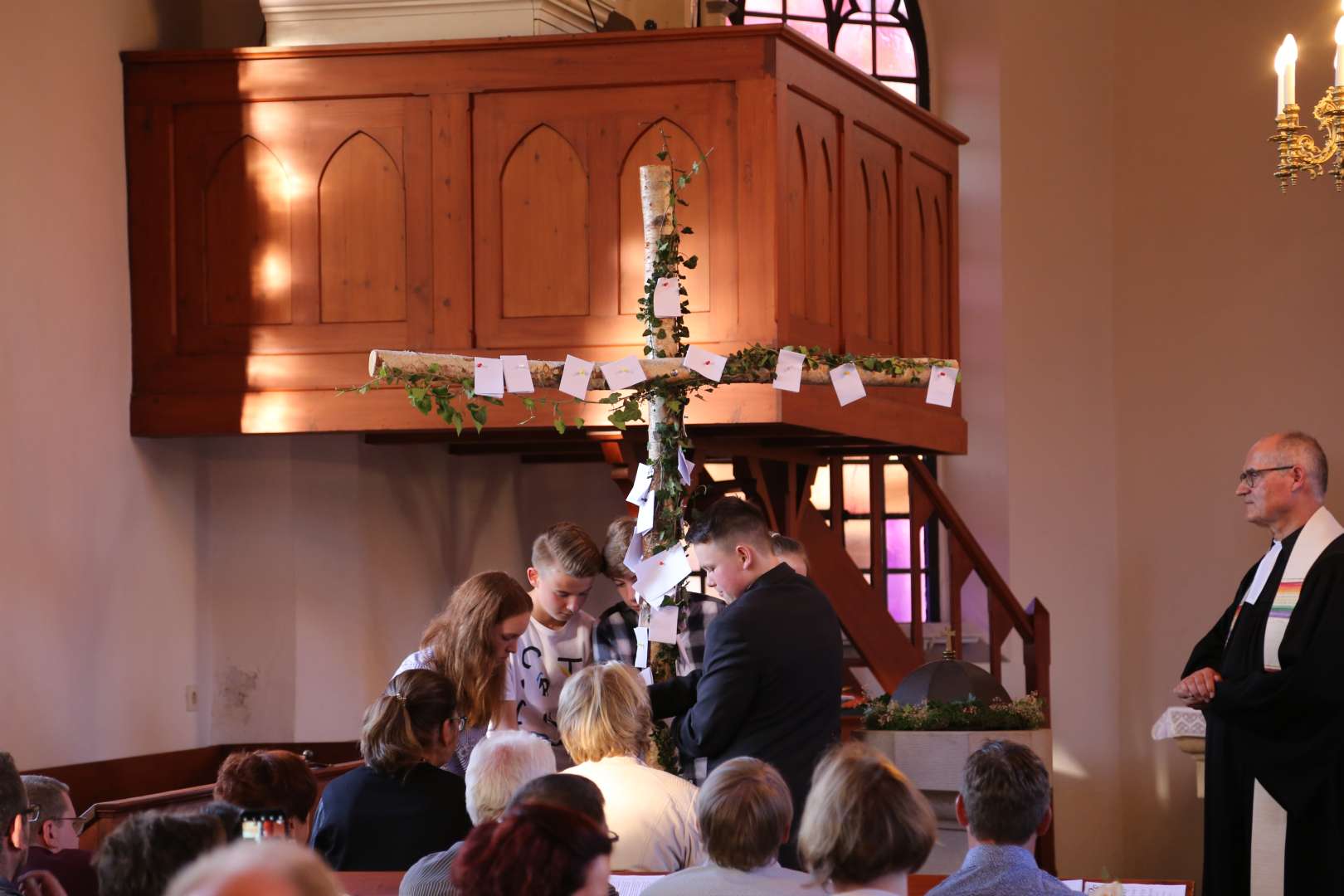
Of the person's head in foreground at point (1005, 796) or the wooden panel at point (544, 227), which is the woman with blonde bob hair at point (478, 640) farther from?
the wooden panel at point (544, 227)

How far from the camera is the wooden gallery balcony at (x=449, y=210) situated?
24.1 ft

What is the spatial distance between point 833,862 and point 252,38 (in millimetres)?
6558

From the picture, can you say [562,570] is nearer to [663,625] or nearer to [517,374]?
[663,625]

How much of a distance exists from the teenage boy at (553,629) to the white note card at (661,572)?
0.29 metres

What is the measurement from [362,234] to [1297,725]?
4.50 meters

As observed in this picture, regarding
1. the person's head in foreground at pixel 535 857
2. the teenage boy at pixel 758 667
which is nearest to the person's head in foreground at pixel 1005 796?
the person's head in foreground at pixel 535 857

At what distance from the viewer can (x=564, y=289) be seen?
7457mm

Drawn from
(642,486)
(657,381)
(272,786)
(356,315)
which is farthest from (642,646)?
(356,315)

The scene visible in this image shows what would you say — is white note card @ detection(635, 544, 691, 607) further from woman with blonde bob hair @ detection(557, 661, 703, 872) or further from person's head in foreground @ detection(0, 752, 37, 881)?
person's head in foreground @ detection(0, 752, 37, 881)

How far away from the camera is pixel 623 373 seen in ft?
18.0

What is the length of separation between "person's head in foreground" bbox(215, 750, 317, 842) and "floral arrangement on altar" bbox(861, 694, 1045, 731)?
4568 millimetres

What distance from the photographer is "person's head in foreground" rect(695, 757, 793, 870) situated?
3.47 m

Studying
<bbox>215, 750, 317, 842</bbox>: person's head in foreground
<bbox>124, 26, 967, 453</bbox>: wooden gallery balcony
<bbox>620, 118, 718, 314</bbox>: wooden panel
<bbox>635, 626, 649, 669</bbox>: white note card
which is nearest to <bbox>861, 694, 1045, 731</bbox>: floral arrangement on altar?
<bbox>124, 26, 967, 453</bbox>: wooden gallery balcony

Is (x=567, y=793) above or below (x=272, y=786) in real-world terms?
above
